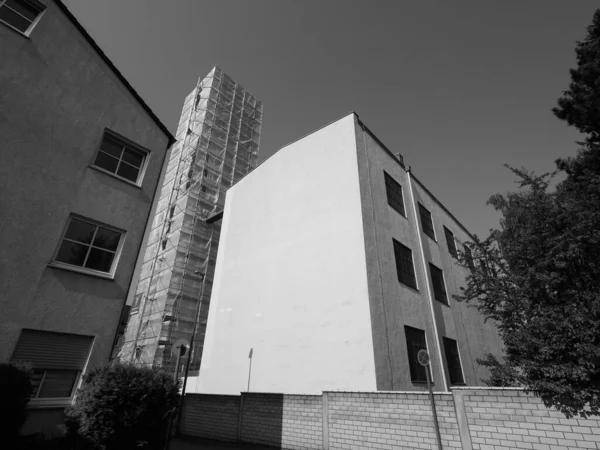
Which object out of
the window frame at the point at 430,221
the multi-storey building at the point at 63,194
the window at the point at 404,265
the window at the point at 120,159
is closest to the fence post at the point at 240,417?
the multi-storey building at the point at 63,194

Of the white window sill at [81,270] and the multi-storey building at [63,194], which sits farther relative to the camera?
the white window sill at [81,270]

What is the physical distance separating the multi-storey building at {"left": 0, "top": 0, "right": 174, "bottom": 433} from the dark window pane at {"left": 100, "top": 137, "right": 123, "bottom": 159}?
0.03m

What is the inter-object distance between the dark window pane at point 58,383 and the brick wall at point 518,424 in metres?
8.79

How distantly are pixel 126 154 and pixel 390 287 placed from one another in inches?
418

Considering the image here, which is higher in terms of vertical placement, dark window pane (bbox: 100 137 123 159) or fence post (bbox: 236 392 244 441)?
dark window pane (bbox: 100 137 123 159)

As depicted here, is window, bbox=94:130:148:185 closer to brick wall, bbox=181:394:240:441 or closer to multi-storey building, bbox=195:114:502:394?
multi-storey building, bbox=195:114:502:394

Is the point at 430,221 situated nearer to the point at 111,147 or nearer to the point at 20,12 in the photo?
the point at 111,147

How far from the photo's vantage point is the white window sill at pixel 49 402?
6.39 m

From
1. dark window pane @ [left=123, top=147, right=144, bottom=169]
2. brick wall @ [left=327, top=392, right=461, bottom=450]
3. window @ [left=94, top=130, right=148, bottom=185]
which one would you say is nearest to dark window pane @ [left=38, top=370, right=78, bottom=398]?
window @ [left=94, top=130, right=148, bottom=185]

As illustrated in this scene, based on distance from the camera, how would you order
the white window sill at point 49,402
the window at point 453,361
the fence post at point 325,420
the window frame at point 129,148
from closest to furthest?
the white window sill at point 49,402 → the fence post at point 325,420 → the window frame at point 129,148 → the window at point 453,361

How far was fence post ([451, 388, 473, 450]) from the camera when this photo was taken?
6602 mm

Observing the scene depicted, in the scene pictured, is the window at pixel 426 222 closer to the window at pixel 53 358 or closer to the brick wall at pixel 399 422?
the brick wall at pixel 399 422

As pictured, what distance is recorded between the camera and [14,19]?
8.47 meters

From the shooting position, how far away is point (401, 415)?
756 centimetres
